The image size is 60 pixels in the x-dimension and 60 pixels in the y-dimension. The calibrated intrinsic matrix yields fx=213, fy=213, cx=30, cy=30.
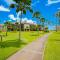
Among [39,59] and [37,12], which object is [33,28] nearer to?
[37,12]

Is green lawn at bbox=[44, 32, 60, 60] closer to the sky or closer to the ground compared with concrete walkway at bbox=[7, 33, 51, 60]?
closer to the ground

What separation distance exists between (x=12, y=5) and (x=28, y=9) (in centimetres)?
422

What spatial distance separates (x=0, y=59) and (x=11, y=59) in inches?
39.9

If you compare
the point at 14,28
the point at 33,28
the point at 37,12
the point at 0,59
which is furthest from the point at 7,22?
the point at 0,59

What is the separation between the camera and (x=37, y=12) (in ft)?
309

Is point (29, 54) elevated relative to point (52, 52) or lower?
elevated

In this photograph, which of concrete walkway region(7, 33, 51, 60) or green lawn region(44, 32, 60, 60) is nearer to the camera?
concrete walkway region(7, 33, 51, 60)

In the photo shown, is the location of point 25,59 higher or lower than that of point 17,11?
lower

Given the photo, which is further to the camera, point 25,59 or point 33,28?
point 33,28

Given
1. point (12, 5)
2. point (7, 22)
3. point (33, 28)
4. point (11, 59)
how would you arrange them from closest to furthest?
point (11, 59) → point (12, 5) → point (7, 22) → point (33, 28)

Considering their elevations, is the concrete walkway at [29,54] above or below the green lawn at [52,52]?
above

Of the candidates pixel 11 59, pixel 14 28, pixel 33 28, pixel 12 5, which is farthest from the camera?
pixel 33 28

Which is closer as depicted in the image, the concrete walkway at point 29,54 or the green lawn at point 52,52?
the concrete walkway at point 29,54

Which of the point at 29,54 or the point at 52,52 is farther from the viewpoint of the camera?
the point at 52,52
